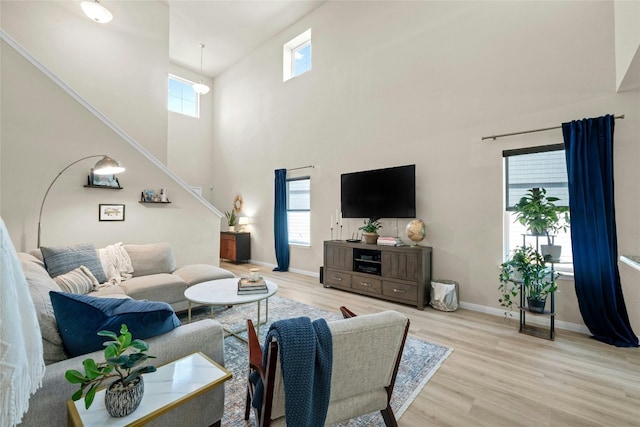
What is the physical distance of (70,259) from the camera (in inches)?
114

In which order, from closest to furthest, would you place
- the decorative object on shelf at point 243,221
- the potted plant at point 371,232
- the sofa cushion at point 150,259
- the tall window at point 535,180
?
the tall window at point 535,180
the sofa cushion at point 150,259
the potted plant at point 371,232
the decorative object on shelf at point 243,221

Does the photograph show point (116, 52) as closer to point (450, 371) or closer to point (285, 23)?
point (285, 23)

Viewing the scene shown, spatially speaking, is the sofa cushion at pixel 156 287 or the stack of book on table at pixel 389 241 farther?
the stack of book on table at pixel 389 241

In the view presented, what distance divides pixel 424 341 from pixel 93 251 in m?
3.68

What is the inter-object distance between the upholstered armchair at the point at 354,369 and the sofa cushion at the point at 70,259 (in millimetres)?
2585

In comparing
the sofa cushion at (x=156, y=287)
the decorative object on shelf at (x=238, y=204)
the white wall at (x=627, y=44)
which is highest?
the white wall at (x=627, y=44)

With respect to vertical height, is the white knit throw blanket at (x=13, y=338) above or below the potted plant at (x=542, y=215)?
below

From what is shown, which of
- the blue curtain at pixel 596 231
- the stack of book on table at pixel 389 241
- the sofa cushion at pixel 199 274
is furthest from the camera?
the stack of book on table at pixel 389 241

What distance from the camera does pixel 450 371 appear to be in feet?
7.38

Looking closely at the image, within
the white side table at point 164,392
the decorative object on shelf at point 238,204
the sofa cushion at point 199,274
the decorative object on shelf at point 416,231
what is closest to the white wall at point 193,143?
the decorative object on shelf at point 238,204

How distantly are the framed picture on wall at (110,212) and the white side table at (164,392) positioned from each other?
3208 mm

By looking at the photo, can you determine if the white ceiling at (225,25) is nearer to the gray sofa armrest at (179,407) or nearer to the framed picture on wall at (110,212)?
the framed picture on wall at (110,212)

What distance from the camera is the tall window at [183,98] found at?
24.7 feet

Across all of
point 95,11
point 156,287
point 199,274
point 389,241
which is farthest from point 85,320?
point 95,11
